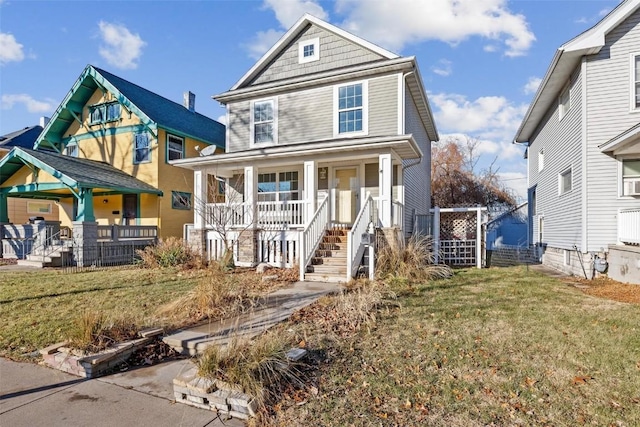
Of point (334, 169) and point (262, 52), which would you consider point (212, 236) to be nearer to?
point (334, 169)

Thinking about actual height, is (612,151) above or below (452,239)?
above

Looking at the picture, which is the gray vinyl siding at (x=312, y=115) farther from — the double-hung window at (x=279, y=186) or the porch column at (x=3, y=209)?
the porch column at (x=3, y=209)

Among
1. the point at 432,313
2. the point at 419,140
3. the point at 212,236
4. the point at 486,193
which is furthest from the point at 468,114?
the point at 432,313

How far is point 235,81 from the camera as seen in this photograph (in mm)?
13953

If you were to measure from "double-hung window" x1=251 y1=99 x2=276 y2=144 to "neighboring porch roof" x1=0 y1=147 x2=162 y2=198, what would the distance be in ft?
19.1

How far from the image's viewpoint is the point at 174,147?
16.5 metres

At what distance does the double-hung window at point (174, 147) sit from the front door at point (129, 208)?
257 centimetres

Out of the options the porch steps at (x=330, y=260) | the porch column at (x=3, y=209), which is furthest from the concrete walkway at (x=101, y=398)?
the porch column at (x=3, y=209)

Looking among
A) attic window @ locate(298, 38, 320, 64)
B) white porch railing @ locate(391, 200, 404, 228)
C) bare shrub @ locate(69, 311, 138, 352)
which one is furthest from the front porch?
attic window @ locate(298, 38, 320, 64)

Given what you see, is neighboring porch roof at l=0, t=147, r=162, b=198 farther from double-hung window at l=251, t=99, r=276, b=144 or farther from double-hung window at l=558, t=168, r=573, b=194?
double-hung window at l=558, t=168, r=573, b=194

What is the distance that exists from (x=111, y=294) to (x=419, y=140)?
501 inches

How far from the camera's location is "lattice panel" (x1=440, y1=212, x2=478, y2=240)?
39.6 ft

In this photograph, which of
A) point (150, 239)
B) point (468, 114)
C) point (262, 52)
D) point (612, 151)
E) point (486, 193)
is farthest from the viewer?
point (468, 114)

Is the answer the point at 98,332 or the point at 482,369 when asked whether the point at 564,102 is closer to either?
the point at 482,369
